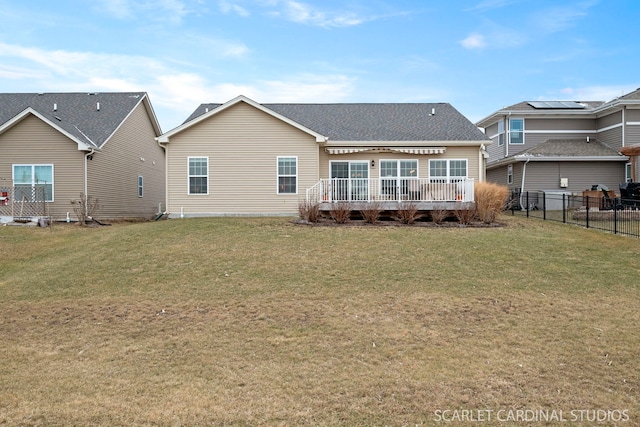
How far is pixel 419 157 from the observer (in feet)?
63.7

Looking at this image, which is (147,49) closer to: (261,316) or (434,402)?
(261,316)

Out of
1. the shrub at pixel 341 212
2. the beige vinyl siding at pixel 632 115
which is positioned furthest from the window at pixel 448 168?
the beige vinyl siding at pixel 632 115

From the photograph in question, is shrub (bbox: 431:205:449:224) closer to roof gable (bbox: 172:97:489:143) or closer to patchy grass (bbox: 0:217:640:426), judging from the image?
patchy grass (bbox: 0:217:640:426)

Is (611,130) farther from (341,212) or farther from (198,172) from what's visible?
(198,172)

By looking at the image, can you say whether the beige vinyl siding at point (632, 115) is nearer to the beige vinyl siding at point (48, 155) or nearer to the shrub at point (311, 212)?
the shrub at point (311, 212)

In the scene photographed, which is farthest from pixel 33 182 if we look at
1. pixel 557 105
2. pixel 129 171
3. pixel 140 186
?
pixel 557 105

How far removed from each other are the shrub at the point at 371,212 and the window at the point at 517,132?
14.8 meters

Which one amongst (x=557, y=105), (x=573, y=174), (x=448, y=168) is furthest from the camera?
(x=557, y=105)

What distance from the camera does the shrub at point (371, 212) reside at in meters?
14.9

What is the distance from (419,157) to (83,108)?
16.4 m

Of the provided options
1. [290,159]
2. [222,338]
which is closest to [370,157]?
[290,159]

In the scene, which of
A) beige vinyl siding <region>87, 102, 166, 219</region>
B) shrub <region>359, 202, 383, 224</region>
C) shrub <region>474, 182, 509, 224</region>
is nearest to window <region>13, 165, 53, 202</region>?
beige vinyl siding <region>87, 102, 166, 219</region>

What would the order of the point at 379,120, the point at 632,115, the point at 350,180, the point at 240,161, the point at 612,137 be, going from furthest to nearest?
the point at 612,137 < the point at 632,115 < the point at 379,120 < the point at 240,161 < the point at 350,180

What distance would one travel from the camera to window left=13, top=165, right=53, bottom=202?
60.3 ft
